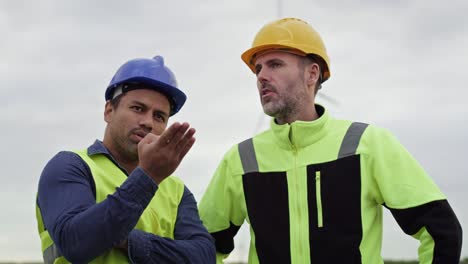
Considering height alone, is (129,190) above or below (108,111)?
below

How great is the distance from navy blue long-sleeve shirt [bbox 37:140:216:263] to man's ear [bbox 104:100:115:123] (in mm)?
231

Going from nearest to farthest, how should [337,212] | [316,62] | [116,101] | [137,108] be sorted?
[137,108], [116,101], [337,212], [316,62]

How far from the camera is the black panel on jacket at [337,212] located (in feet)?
20.3

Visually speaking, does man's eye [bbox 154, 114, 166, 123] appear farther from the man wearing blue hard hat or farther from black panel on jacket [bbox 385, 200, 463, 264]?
black panel on jacket [bbox 385, 200, 463, 264]

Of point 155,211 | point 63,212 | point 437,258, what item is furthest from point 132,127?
point 437,258

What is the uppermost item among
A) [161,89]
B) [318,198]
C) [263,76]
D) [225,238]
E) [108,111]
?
[263,76]

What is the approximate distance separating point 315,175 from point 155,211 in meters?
1.56

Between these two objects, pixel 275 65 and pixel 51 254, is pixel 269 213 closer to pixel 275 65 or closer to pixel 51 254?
pixel 275 65

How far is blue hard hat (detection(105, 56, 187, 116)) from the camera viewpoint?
19.6 ft

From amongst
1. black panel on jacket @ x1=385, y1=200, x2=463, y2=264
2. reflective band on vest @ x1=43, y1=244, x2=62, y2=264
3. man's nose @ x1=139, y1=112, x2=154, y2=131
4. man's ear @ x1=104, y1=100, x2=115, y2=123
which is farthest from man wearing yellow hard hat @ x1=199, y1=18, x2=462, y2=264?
reflective band on vest @ x1=43, y1=244, x2=62, y2=264

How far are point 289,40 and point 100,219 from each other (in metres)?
3.04

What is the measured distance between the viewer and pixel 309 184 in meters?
6.35

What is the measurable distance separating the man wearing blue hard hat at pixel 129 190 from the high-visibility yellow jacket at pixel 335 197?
0.78 m

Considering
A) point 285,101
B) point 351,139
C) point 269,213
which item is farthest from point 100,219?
point 351,139
